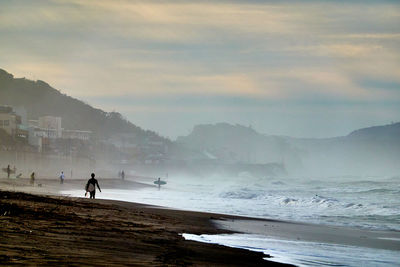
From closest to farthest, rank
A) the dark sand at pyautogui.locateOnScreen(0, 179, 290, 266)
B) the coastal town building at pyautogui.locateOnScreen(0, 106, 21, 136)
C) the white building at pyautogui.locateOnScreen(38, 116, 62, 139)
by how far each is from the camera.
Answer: the dark sand at pyautogui.locateOnScreen(0, 179, 290, 266), the coastal town building at pyautogui.locateOnScreen(0, 106, 21, 136), the white building at pyautogui.locateOnScreen(38, 116, 62, 139)

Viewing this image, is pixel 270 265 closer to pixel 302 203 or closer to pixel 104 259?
pixel 104 259

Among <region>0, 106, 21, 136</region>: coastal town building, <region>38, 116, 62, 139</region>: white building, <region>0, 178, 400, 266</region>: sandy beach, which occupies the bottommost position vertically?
Result: <region>0, 178, 400, 266</region>: sandy beach

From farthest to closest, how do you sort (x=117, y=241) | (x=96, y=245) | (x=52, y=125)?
(x=52, y=125) → (x=117, y=241) → (x=96, y=245)

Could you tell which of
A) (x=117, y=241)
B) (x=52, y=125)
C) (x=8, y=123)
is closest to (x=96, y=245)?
(x=117, y=241)

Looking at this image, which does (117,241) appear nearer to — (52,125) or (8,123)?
(8,123)

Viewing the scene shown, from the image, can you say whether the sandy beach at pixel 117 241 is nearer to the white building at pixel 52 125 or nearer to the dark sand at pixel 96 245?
the dark sand at pixel 96 245

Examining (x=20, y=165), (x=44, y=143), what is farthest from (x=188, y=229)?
(x=44, y=143)

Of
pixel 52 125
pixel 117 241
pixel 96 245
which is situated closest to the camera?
pixel 96 245

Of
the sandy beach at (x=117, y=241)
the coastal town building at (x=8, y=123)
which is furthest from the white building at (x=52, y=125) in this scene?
the sandy beach at (x=117, y=241)

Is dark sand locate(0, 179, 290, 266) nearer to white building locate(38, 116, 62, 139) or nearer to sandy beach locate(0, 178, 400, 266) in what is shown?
sandy beach locate(0, 178, 400, 266)

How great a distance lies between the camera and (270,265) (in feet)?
38.1

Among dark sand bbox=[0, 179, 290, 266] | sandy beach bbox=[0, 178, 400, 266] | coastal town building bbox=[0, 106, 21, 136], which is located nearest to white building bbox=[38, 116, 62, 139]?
coastal town building bbox=[0, 106, 21, 136]

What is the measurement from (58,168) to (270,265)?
107m

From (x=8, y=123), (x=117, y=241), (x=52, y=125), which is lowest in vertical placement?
(x=117, y=241)
